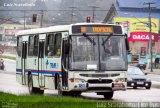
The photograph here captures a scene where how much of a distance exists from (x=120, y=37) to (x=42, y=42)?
4161 millimetres

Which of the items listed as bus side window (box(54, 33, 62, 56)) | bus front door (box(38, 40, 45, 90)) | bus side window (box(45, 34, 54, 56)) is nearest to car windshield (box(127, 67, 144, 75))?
bus front door (box(38, 40, 45, 90))

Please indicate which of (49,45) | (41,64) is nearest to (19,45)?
(41,64)

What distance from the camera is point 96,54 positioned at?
2273 cm

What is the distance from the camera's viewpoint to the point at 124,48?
23250mm

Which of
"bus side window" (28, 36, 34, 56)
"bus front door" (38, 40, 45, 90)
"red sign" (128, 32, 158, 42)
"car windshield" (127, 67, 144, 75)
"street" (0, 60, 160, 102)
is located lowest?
"street" (0, 60, 160, 102)

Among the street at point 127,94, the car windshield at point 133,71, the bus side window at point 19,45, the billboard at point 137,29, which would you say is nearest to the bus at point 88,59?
the street at point 127,94

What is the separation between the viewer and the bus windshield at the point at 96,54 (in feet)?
74.3

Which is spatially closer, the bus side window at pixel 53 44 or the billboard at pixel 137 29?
the bus side window at pixel 53 44

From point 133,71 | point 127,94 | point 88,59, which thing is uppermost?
point 88,59

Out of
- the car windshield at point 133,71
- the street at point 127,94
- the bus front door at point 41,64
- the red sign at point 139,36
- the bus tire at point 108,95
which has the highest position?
the red sign at point 139,36

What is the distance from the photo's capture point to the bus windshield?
22656 millimetres

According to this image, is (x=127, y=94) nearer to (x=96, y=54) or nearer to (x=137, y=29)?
(x=96, y=54)

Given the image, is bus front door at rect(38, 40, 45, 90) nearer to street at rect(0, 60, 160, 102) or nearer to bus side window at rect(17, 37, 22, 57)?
street at rect(0, 60, 160, 102)

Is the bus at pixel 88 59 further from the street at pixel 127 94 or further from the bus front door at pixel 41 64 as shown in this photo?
the bus front door at pixel 41 64
